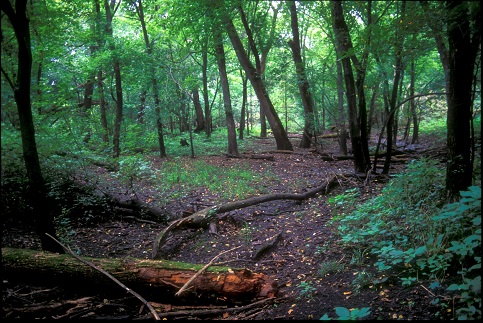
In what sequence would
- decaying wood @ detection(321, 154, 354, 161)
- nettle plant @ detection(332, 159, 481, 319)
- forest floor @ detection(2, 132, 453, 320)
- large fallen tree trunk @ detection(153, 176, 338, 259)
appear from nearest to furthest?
nettle plant @ detection(332, 159, 481, 319)
forest floor @ detection(2, 132, 453, 320)
large fallen tree trunk @ detection(153, 176, 338, 259)
decaying wood @ detection(321, 154, 354, 161)

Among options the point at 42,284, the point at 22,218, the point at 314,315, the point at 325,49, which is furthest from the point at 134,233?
the point at 325,49

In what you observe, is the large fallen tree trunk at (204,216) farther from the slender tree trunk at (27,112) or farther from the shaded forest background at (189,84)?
the slender tree trunk at (27,112)

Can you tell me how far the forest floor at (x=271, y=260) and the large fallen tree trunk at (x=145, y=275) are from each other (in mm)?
151

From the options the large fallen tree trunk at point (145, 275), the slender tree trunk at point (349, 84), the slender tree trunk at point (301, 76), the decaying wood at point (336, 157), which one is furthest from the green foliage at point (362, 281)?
the slender tree trunk at point (301, 76)

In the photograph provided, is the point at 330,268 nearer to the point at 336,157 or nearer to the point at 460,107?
the point at 460,107

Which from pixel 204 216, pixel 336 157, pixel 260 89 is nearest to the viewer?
Result: pixel 204 216

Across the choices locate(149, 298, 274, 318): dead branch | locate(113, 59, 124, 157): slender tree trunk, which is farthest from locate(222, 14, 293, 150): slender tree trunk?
locate(149, 298, 274, 318): dead branch

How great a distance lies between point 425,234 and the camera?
364 centimetres

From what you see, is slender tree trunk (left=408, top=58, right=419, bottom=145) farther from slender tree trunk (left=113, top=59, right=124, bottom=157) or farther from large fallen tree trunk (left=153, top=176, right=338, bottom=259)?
slender tree trunk (left=113, top=59, right=124, bottom=157)

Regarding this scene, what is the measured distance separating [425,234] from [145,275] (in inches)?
137

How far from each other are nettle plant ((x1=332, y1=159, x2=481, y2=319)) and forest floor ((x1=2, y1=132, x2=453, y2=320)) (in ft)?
0.71

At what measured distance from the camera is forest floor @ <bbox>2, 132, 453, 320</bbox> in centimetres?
315

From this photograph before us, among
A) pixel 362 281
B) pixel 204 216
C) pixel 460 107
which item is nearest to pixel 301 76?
pixel 204 216

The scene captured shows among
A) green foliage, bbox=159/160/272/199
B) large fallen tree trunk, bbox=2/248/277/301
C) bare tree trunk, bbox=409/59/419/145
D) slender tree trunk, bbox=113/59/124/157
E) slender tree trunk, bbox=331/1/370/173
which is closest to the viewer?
large fallen tree trunk, bbox=2/248/277/301
